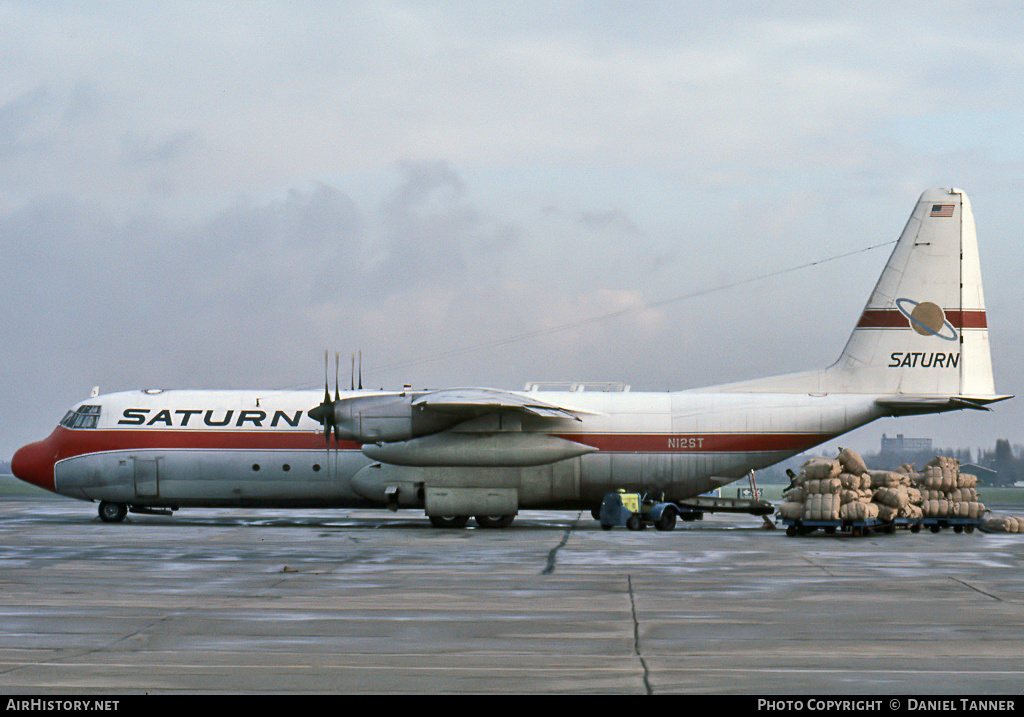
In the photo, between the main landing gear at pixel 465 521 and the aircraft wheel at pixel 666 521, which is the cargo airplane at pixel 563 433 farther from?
the aircraft wheel at pixel 666 521

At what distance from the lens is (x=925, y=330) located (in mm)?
34062

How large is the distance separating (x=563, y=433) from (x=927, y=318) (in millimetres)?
12410

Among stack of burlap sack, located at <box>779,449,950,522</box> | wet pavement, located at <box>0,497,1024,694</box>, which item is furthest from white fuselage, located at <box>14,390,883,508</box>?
wet pavement, located at <box>0,497,1024,694</box>

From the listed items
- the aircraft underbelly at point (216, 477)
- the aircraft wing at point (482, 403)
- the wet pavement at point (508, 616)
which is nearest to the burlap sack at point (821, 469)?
the wet pavement at point (508, 616)

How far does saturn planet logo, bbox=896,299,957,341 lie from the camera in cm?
3397

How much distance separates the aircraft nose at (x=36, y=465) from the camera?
3506 cm

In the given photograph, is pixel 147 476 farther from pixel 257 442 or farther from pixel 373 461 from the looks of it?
pixel 373 461

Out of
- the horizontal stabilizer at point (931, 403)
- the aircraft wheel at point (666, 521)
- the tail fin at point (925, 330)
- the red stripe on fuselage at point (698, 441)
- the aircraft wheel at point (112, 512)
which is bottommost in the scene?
the aircraft wheel at point (666, 521)

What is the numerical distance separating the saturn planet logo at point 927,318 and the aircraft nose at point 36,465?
2851cm

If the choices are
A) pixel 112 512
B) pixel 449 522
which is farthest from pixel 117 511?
pixel 449 522

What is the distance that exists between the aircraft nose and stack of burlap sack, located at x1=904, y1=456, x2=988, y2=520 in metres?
28.3

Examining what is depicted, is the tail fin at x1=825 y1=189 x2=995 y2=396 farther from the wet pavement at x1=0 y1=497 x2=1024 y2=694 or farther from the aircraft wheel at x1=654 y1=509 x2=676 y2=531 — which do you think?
the wet pavement at x1=0 y1=497 x2=1024 y2=694

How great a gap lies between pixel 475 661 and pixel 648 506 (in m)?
22.8
